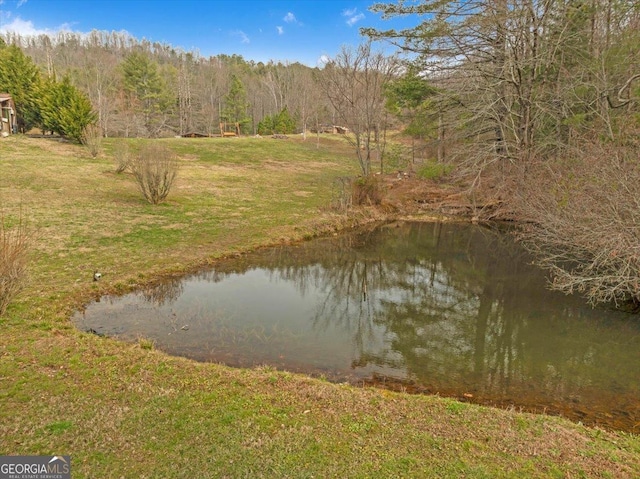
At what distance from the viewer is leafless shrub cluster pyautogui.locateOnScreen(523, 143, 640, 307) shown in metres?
7.71

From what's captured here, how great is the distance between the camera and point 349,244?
15.0m

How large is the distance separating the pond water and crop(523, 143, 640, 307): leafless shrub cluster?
107cm

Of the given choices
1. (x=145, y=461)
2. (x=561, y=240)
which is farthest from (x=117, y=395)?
(x=561, y=240)

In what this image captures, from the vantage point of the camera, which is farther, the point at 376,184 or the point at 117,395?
the point at 376,184

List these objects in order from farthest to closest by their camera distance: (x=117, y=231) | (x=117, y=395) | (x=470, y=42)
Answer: (x=470, y=42) → (x=117, y=231) → (x=117, y=395)

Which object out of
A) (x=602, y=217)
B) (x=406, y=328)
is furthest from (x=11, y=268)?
(x=602, y=217)

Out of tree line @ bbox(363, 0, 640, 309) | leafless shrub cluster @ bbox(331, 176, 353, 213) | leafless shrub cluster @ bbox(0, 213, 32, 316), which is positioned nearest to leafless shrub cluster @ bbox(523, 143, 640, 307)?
tree line @ bbox(363, 0, 640, 309)

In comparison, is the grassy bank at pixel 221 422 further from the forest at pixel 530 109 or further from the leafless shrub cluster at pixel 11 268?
the forest at pixel 530 109

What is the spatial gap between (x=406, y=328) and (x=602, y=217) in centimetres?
482

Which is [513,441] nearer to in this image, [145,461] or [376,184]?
[145,461]

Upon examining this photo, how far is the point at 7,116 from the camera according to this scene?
28312 mm

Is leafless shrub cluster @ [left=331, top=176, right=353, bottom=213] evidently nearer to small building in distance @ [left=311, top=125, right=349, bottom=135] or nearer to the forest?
the forest

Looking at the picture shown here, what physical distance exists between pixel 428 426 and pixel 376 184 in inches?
636

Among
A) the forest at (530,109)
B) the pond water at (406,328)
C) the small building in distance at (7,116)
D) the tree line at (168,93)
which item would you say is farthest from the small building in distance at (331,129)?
the pond water at (406,328)
